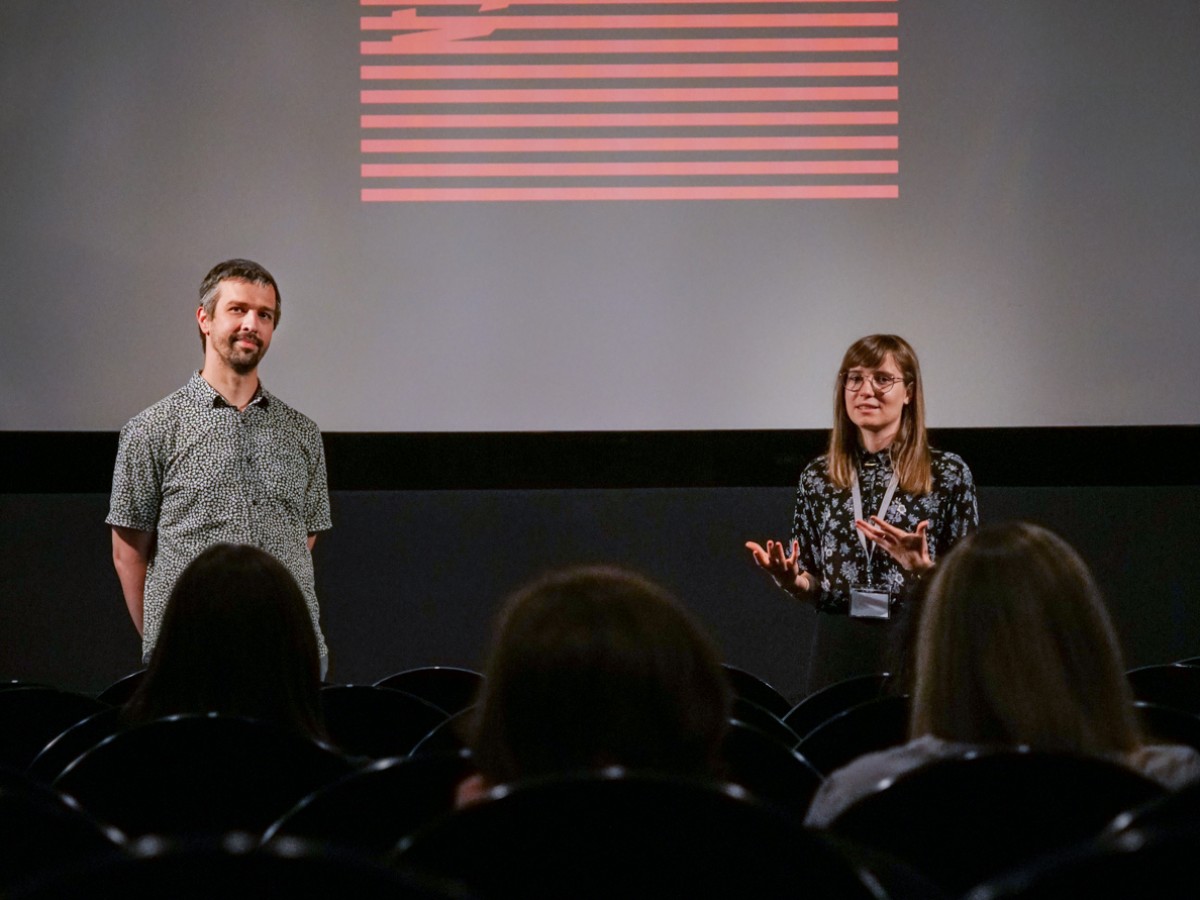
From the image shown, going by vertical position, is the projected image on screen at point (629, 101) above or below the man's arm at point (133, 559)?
above

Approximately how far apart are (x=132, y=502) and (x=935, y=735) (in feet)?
7.77

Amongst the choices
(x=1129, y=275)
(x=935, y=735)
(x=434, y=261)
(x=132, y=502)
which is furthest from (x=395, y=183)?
(x=935, y=735)

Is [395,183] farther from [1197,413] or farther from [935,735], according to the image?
[935,735]

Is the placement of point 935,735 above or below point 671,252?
below

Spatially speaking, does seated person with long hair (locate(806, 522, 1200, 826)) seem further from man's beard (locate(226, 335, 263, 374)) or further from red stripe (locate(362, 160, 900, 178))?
red stripe (locate(362, 160, 900, 178))

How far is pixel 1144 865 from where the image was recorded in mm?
868

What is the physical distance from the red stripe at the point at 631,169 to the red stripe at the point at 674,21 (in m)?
0.52

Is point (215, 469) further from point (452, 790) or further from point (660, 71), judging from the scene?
point (660, 71)

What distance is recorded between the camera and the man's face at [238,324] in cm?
323

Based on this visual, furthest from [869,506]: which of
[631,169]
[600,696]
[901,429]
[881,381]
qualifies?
[600,696]

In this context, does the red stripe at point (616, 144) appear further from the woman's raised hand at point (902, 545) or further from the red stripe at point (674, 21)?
the woman's raised hand at point (902, 545)

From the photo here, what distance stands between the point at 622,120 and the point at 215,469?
2.31 m

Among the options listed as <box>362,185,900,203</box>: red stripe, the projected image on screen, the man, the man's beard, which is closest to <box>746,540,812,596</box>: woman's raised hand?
the man

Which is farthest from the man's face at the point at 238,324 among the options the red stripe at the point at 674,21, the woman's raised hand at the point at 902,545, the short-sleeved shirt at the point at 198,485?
the red stripe at the point at 674,21
